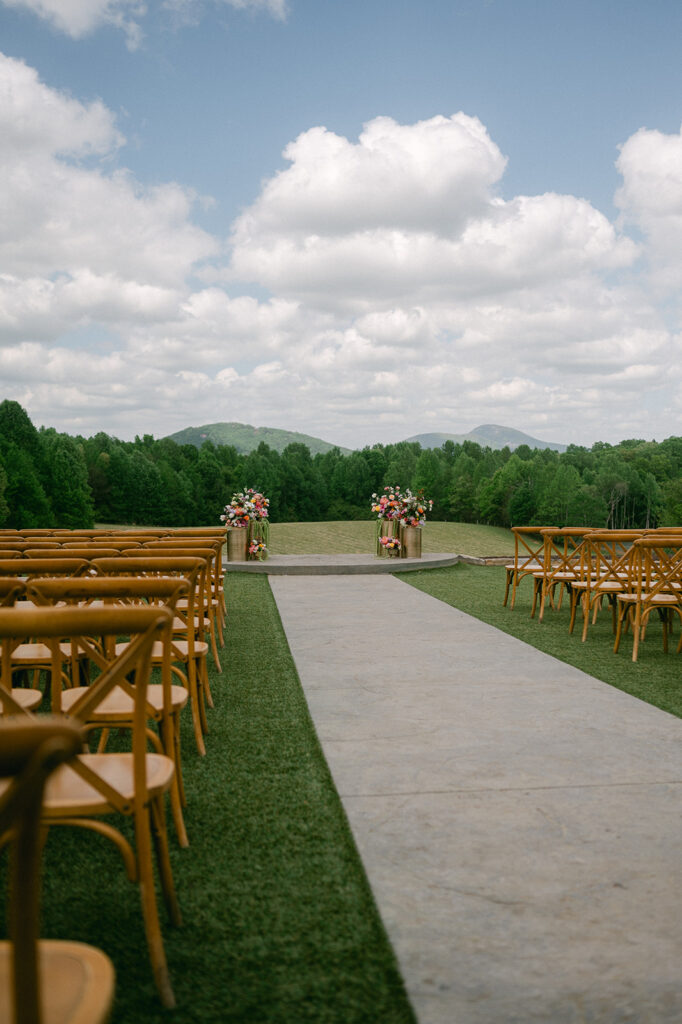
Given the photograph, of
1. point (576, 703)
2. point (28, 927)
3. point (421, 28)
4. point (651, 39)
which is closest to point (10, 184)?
point (421, 28)

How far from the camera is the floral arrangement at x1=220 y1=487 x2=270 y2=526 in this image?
14.2 m

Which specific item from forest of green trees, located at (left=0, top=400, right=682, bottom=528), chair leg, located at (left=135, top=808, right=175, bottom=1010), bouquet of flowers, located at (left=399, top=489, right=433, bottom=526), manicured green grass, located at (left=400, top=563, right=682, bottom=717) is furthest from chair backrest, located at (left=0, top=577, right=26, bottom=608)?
forest of green trees, located at (left=0, top=400, right=682, bottom=528)

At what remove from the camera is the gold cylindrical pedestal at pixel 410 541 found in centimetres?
1523

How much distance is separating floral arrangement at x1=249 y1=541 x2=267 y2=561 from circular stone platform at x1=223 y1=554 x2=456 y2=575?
0.17m

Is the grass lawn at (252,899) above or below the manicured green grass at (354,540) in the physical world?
above

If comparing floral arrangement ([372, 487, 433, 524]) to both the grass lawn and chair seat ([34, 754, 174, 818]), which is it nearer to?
the grass lawn

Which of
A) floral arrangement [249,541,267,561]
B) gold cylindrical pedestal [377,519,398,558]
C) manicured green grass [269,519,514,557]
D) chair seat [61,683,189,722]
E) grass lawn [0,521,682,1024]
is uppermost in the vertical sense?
gold cylindrical pedestal [377,519,398,558]

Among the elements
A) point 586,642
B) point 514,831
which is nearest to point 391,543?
point 586,642

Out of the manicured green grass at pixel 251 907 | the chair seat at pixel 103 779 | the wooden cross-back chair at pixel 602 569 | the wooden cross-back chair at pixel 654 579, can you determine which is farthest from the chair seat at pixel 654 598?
the chair seat at pixel 103 779

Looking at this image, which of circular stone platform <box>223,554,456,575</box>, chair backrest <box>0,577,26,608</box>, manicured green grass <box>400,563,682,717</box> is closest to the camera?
chair backrest <box>0,577,26,608</box>

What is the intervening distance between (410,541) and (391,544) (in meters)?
0.42

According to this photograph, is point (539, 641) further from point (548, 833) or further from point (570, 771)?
point (548, 833)

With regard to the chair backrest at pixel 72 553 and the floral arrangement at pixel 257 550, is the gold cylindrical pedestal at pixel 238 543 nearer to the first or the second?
the floral arrangement at pixel 257 550

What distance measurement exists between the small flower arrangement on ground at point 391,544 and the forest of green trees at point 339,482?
54513 mm
